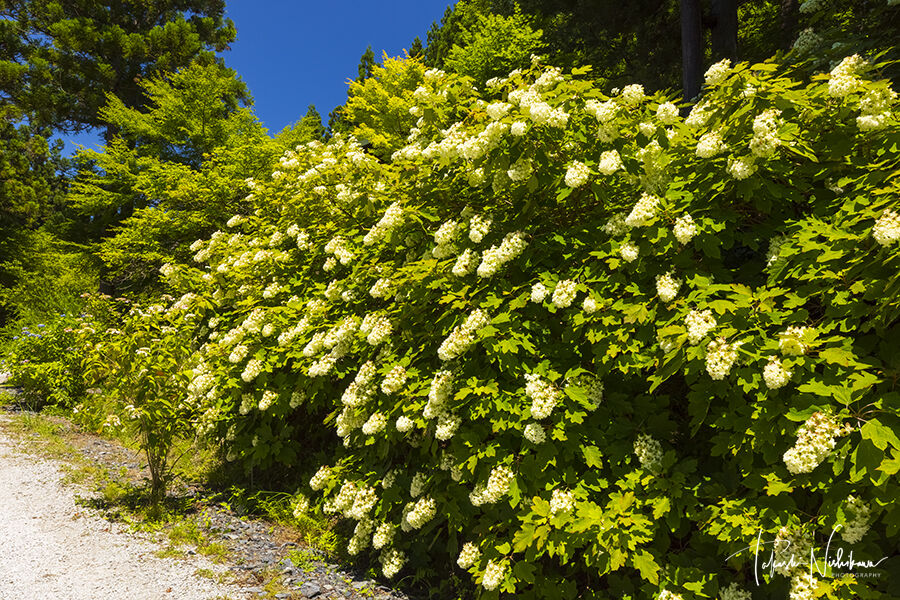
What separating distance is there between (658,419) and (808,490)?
0.69 meters

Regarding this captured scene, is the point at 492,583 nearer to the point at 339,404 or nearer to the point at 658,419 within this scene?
the point at 658,419

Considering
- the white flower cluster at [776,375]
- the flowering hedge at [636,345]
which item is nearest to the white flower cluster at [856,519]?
the flowering hedge at [636,345]

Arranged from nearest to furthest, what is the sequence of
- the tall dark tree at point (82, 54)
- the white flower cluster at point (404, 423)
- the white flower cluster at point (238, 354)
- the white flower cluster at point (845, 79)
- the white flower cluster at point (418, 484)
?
the white flower cluster at point (845, 79), the white flower cluster at point (404, 423), the white flower cluster at point (418, 484), the white flower cluster at point (238, 354), the tall dark tree at point (82, 54)

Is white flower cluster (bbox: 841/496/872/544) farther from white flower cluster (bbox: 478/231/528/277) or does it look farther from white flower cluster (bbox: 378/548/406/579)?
white flower cluster (bbox: 378/548/406/579)

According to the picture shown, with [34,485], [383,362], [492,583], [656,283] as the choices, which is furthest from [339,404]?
[34,485]

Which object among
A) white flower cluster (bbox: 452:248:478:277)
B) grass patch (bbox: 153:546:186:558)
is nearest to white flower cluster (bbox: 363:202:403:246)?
white flower cluster (bbox: 452:248:478:277)

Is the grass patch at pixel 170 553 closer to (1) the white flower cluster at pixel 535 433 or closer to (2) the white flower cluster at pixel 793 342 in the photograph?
(1) the white flower cluster at pixel 535 433

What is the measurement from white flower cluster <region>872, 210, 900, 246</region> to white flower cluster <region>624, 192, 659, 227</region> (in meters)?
0.92

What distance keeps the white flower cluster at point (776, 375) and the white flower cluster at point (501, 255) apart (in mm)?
1436

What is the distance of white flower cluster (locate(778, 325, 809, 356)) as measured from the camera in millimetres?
2000

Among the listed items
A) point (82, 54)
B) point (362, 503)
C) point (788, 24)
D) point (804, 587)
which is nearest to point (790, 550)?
point (804, 587)

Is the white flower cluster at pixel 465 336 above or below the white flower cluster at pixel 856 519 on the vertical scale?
above

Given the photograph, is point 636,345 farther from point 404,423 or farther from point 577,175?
point 404,423

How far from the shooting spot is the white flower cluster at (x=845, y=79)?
236cm
